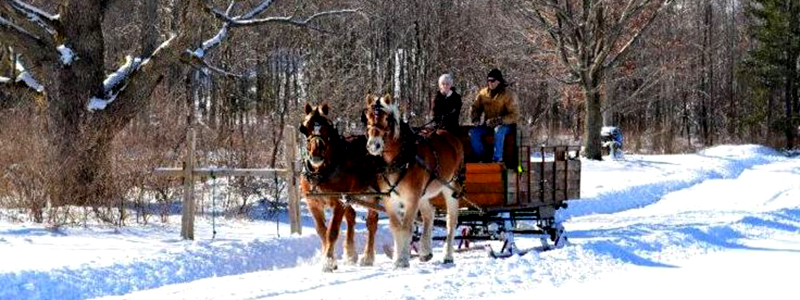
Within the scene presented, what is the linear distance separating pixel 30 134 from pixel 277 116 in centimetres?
924

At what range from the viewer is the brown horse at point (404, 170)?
479 inches

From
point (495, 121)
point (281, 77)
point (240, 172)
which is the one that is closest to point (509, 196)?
point (495, 121)

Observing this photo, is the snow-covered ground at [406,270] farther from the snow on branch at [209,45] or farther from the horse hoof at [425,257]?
the snow on branch at [209,45]

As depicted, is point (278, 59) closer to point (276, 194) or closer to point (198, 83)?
point (198, 83)

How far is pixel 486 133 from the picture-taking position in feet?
48.9

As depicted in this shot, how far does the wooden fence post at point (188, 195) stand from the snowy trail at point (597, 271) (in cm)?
273

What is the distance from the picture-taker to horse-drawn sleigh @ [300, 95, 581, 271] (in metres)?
12.2

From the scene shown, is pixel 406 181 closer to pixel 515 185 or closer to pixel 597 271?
pixel 597 271

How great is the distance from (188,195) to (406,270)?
15.3ft

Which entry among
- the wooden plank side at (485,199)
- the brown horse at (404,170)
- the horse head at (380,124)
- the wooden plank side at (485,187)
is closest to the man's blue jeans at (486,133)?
the wooden plank side at (485,187)

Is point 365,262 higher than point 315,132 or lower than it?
lower

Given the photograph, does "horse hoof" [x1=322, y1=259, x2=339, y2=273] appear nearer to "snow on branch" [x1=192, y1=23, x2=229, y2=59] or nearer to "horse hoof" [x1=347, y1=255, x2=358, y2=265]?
"horse hoof" [x1=347, y1=255, x2=358, y2=265]

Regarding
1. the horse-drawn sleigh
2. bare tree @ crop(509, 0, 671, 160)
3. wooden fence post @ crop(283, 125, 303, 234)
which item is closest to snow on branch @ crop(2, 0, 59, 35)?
wooden fence post @ crop(283, 125, 303, 234)

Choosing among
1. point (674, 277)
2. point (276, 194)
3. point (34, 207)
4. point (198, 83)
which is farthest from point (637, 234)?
point (198, 83)
